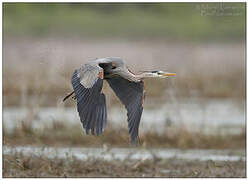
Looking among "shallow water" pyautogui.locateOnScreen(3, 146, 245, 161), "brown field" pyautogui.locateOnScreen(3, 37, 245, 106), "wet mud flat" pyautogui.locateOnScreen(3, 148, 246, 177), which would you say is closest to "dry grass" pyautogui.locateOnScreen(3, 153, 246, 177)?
"wet mud flat" pyautogui.locateOnScreen(3, 148, 246, 177)

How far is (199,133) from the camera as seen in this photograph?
343 inches

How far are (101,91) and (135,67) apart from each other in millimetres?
9564

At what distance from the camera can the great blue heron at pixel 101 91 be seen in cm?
483

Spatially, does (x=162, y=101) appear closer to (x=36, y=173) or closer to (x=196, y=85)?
(x=196, y=85)

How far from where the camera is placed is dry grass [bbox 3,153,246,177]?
675 cm

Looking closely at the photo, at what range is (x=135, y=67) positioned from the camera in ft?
47.5

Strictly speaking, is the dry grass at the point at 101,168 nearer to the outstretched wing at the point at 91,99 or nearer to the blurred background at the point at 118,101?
the blurred background at the point at 118,101

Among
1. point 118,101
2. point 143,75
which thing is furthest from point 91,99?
point 118,101

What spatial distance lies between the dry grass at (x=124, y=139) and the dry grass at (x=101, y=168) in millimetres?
1180

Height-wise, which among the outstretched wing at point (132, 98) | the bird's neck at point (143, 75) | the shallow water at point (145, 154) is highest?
the bird's neck at point (143, 75)

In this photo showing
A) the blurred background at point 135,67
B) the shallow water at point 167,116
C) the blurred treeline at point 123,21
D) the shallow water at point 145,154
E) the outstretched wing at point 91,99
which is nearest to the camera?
the outstretched wing at point 91,99

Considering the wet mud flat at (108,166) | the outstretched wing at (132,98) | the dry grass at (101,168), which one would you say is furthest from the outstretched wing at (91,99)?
the dry grass at (101,168)

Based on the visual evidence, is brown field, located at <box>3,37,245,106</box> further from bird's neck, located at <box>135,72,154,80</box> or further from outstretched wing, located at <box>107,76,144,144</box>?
bird's neck, located at <box>135,72,154,80</box>

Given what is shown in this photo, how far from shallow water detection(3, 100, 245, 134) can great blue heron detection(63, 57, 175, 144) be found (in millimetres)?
2501
